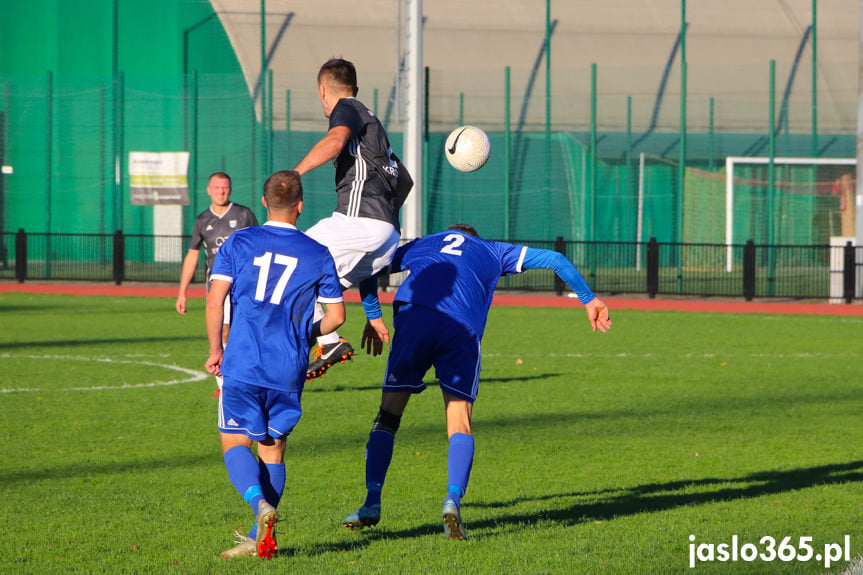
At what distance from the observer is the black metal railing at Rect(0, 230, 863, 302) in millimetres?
24391

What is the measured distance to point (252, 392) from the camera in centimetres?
518

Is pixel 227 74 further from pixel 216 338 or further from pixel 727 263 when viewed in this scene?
pixel 216 338

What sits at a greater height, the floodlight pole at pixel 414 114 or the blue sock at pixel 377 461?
the floodlight pole at pixel 414 114

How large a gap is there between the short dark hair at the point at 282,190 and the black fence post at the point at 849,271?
19619 mm

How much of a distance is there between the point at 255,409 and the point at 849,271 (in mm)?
20122

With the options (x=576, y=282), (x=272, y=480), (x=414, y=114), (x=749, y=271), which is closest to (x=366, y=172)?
(x=576, y=282)

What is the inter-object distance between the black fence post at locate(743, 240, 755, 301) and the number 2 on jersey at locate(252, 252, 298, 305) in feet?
66.7

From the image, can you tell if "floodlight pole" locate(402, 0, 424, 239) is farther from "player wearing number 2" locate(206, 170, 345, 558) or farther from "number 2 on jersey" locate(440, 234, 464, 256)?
"player wearing number 2" locate(206, 170, 345, 558)

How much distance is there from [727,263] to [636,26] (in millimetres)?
12397

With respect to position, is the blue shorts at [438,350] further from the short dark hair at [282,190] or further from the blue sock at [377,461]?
the short dark hair at [282,190]

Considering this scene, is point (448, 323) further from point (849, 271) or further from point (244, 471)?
point (849, 271)

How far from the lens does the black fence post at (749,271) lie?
2409cm

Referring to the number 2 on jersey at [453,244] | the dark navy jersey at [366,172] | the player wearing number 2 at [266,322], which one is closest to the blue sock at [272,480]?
the player wearing number 2 at [266,322]

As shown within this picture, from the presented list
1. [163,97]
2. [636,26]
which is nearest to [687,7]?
[636,26]
